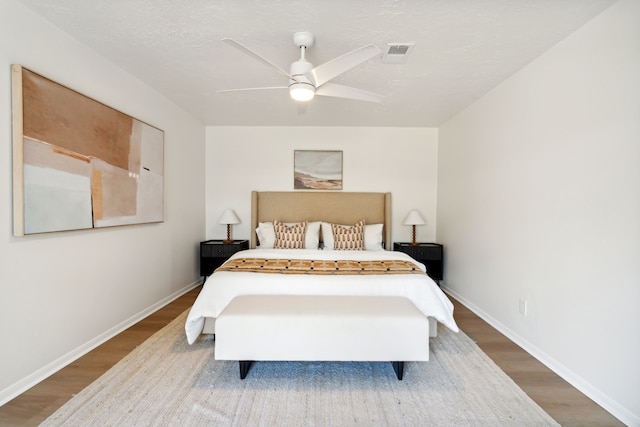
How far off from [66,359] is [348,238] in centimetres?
302

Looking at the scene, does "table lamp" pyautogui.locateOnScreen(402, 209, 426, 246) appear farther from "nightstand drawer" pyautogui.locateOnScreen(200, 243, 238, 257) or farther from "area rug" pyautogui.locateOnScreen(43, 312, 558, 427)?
"nightstand drawer" pyautogui.locateOnScreen(200, 243, 238, 257)

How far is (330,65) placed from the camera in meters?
1.95

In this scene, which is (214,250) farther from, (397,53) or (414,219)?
(397,53)

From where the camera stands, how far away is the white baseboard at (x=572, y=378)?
1.66 m

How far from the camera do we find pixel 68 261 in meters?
2.19

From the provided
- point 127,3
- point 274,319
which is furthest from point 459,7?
point 274,319

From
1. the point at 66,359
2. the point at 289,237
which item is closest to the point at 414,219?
the point at 289,237

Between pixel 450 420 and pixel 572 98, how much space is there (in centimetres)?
234

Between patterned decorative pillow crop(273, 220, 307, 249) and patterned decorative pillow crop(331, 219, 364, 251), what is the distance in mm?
469

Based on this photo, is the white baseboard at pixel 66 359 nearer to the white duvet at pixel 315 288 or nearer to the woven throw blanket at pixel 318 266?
the white duvet at pixel 315 288

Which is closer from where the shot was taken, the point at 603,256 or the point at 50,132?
the point at 603,256

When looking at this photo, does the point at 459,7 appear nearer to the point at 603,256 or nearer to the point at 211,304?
the point at 603,256

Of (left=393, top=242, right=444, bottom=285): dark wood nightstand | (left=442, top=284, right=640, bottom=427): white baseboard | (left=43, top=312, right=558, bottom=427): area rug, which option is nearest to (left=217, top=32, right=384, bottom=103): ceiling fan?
(left=43, top=312, right=558, bottom=427): area rug

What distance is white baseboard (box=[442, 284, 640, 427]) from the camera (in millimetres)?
1658
